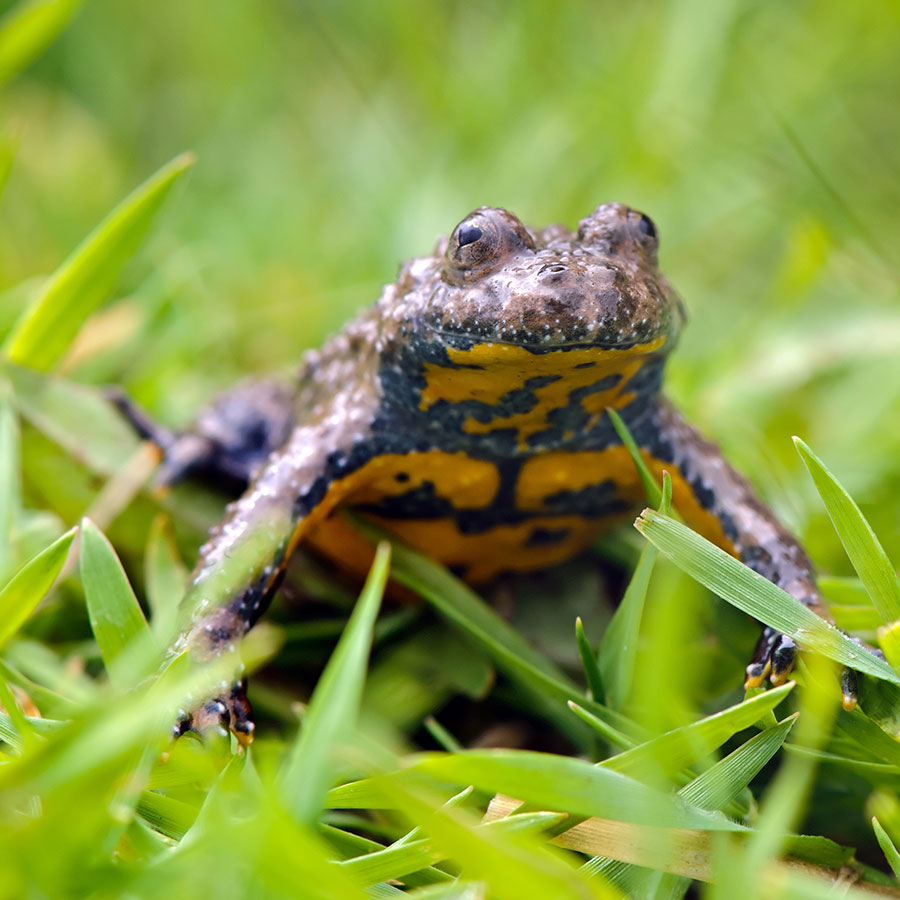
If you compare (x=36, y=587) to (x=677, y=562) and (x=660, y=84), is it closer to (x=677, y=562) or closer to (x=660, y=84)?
(x=677, y=562)

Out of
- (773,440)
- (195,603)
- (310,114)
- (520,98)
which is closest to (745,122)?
(520,98)

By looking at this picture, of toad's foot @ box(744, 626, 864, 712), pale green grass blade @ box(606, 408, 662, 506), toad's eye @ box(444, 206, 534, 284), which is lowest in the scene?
toad's foot @ box(744, 626, 864, 712)

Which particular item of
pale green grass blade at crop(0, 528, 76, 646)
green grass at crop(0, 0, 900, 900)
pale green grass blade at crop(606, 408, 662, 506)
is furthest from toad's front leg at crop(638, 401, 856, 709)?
pale green grass blade at crop(0, 528, 76, 646)

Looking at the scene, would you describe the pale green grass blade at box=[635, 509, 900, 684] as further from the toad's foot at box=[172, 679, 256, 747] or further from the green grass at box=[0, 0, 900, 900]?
the toad's foot at box=[172, 679, 256, 747]

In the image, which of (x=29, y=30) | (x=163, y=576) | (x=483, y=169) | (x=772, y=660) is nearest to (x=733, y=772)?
(x=772, y=660)

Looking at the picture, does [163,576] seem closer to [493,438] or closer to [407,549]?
[407,549]

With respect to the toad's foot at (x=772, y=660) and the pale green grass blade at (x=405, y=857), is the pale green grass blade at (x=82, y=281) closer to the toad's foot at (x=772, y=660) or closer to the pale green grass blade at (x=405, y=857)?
the pale green grass blade at (x=405, y=857)
